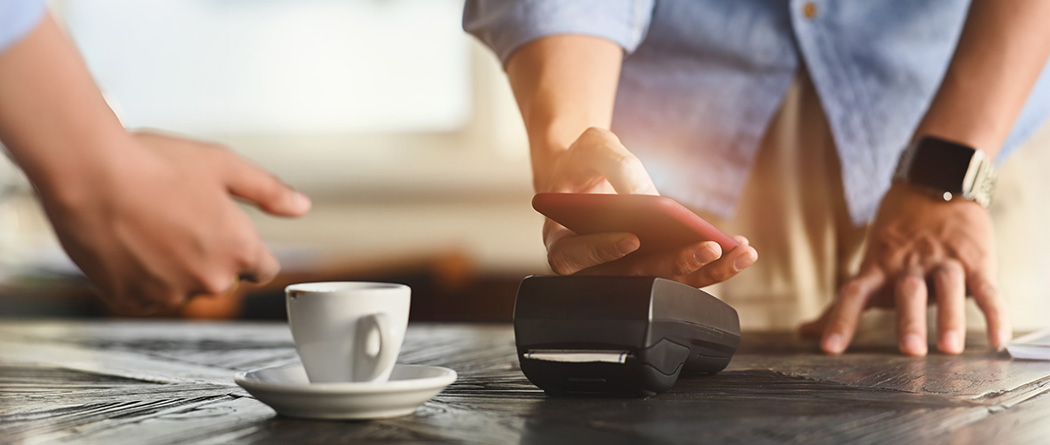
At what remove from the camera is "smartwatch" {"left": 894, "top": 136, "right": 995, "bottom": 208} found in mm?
1190

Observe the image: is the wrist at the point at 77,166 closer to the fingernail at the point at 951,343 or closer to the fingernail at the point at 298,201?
the fingernail at the point at 298,201

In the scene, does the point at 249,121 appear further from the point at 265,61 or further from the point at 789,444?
the point at 789,444

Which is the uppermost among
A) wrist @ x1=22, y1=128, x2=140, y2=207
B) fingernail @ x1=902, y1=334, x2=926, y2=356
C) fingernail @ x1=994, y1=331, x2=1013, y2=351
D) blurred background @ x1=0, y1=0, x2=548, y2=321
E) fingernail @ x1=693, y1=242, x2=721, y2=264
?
blurred background @ x1=0, y1=0, x2=548, y2=321

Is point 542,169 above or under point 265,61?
under

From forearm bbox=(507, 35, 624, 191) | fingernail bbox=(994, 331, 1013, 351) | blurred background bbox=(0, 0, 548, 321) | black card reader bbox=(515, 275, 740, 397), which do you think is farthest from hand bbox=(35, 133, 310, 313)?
blurred background bbox=(0, 0, 548, 321)

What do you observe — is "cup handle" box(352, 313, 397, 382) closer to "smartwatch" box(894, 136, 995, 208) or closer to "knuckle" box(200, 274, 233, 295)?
"knuckle" box(200, 274, 233, 295)

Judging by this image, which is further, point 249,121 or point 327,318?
point 249,121

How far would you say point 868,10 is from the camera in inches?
57.8

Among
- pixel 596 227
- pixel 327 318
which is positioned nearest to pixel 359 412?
pixel 327 318

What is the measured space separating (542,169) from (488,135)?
2437mm

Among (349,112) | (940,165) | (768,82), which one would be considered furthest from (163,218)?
(349,112)

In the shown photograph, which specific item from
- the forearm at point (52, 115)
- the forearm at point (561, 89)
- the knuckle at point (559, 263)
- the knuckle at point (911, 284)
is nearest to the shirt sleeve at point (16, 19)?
the forearm at point (52, 115)

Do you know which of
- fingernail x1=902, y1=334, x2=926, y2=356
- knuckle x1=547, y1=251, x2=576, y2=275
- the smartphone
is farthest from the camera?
fingernail x1=902, y1=334, x2=926, y2=356

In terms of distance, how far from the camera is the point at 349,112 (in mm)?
3627
